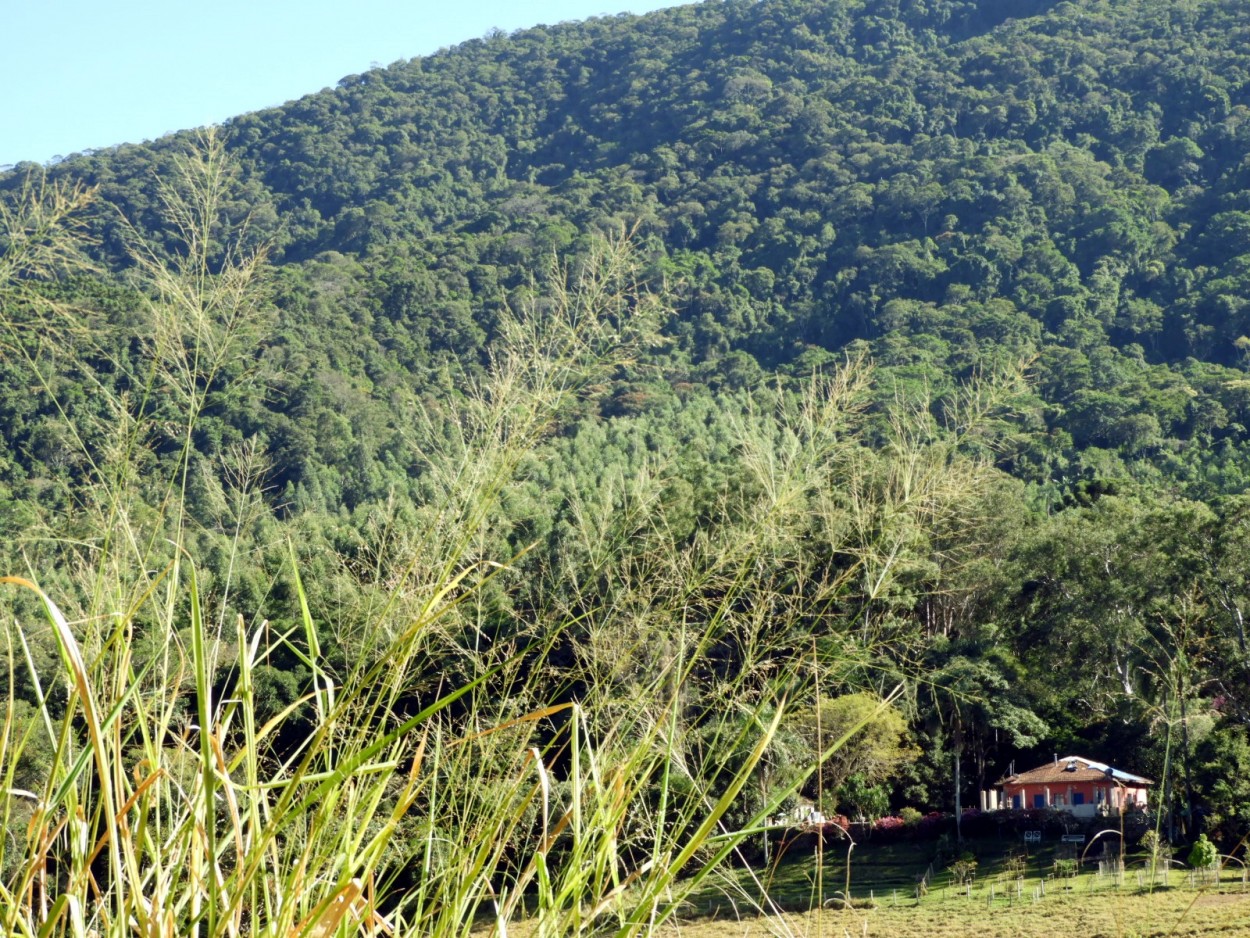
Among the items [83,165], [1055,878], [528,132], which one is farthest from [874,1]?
[1055,878]

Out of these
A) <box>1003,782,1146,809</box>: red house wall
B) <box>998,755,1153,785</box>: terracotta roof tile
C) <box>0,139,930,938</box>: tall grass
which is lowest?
<box>1003,782,1146,809</box>: red house wall

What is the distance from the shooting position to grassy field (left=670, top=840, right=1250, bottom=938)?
1084cm

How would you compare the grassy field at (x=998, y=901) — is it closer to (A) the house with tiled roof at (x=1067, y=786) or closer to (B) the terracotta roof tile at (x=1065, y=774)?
(A) the house with tiled roof at (x=1067, y=786)

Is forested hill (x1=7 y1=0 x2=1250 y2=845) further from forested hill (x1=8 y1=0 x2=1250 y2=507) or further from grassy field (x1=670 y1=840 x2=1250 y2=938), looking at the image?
grassy field (x1=670 y1=840 x2=1250 y2=938)

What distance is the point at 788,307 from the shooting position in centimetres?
4456

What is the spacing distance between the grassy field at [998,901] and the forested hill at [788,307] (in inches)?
62.0

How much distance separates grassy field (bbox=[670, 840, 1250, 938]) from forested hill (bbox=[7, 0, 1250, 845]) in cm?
157

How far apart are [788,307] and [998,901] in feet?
108

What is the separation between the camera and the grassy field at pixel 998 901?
35.6ft

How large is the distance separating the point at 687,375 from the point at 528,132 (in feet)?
144

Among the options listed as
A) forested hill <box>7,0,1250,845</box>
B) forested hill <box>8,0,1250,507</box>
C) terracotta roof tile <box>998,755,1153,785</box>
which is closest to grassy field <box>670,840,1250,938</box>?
terracotta roof tile <box>998,755,1153,785</box>

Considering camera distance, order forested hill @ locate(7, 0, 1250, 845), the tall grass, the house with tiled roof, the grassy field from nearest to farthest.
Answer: the tall grass → forested hill @ locate(7, 0, 1250, 845) → the grassy field → the house with tiled roof

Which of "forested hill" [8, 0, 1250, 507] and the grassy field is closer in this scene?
the grassy field

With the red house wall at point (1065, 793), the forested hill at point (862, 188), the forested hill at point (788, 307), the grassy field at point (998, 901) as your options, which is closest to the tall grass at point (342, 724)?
the forested hill at point (788, 307)
